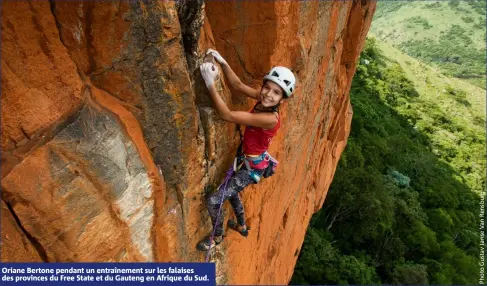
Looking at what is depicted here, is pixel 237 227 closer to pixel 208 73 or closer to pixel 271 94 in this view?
pixel 271 94

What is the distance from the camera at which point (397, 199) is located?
91.3 ft

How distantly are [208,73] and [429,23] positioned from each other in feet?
486

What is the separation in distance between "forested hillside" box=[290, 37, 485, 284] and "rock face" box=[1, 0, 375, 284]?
54.0 feet

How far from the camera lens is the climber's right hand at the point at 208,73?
15.6 ft

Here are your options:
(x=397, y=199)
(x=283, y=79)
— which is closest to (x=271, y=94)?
(x=283, y=79)

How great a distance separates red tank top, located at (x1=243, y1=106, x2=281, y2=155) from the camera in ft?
17.1

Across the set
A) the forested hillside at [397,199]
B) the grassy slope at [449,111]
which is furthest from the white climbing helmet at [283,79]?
the grassy slope at [449,111]

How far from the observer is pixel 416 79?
185ft

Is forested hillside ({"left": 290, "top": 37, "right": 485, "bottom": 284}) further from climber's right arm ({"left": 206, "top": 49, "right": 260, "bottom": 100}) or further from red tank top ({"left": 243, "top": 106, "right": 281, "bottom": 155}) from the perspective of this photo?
climber's right arm ({"left": 206, "top": 49, "right": 260, "bottom": 100})

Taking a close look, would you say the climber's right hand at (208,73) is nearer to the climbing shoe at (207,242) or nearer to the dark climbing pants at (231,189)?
the dark climbing pants at (231,189)

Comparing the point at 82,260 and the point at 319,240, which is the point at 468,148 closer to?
the point at 319,240

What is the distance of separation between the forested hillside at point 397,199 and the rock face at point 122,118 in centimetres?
1647

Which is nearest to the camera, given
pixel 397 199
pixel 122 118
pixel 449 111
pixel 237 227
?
pixel 122 118

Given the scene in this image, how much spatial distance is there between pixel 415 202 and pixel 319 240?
11.7 m
